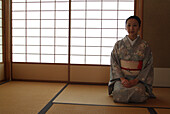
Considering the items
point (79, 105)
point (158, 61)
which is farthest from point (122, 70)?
point (158, 61)

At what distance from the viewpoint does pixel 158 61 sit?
3.77m

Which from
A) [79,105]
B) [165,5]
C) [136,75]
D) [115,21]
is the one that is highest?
[165,5]

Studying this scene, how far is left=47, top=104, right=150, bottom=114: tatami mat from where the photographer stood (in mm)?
2256

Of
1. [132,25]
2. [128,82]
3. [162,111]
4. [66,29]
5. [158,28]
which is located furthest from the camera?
[66,29]

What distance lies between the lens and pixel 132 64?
2906 millimetres

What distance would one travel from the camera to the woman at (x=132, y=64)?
279 cm

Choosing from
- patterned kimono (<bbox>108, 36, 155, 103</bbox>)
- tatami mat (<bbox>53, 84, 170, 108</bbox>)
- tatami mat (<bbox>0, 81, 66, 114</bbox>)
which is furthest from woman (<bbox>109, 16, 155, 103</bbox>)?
tatami mat (<bbox>0, 81, 66, 114</bbox>)

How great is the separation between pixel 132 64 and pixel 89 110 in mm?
1095

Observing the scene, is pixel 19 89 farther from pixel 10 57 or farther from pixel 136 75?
pixel 136 75

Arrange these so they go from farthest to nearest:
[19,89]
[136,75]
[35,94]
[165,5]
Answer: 1. [165,5]
2. [19,89]
3. [35,94]
4. [136,75]

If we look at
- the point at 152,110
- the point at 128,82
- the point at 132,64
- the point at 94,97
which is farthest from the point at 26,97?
the point at 152,110

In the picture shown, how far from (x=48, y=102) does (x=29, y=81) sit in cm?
171

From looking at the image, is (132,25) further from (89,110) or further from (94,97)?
(89,110)

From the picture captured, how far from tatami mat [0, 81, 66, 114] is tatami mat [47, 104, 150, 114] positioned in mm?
243
